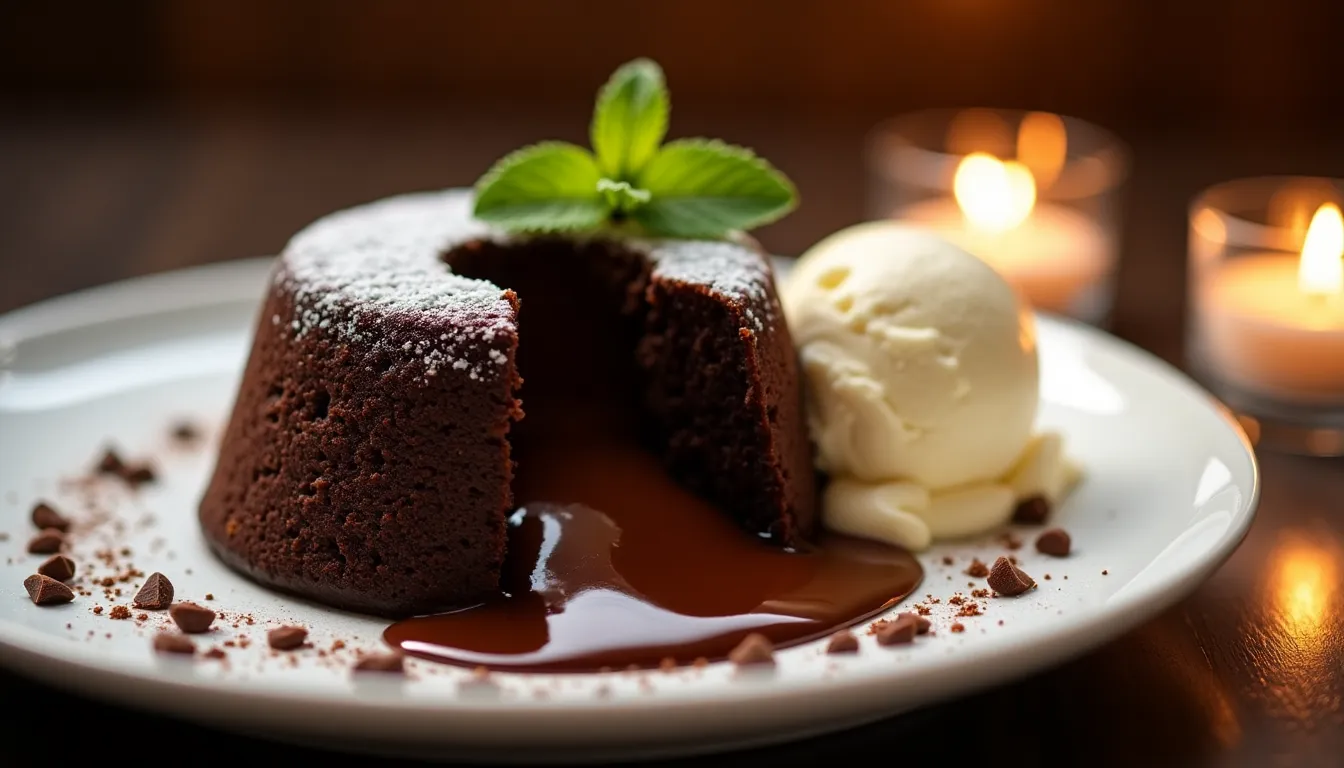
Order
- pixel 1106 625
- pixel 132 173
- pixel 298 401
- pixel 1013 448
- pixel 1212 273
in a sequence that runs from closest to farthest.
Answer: pixel 1106 625, pixel 298 401, pixel 1013 448, pixel 1212 273, pixel 132 173

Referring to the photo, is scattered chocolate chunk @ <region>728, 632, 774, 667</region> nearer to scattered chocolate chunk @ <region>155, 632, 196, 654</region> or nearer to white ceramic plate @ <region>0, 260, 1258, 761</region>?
white ceramic plate @ <region>0, 260, 1258, 761</region>

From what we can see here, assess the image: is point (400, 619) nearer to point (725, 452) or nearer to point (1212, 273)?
point (725, 452)

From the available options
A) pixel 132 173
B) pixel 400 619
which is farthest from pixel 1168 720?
pixel 132 173

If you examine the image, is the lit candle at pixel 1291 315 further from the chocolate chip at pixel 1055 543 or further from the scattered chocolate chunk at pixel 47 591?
the scattered chocolate chunk at pixel 47 591

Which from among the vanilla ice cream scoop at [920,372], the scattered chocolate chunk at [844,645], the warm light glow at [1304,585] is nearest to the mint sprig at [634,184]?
the vanilla ice cream scoop at [920,372]

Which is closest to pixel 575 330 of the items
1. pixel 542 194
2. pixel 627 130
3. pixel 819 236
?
pixel 542 194

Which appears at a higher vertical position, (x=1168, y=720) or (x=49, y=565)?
(x=49, y=565)
